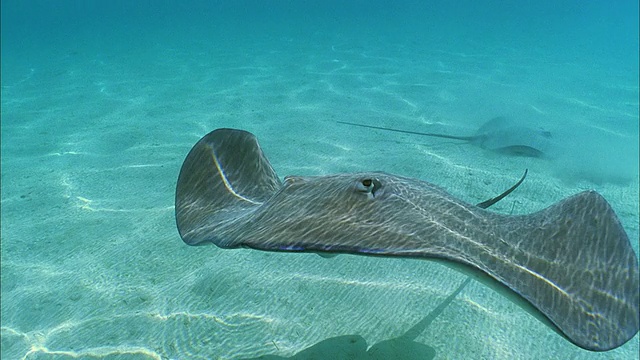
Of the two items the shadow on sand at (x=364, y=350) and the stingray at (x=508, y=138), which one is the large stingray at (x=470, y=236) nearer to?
the shadow on sand at (x=364, y=350)

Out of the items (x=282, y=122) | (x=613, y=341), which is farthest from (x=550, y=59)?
(x=613, y=341)

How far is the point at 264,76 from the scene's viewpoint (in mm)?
13844


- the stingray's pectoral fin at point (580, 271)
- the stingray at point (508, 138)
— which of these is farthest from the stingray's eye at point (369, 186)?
the stingray at point (508, 138)

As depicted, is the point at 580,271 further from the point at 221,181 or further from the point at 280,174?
the point at 280,174

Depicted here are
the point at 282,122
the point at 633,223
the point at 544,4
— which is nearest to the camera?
the point at 633,223

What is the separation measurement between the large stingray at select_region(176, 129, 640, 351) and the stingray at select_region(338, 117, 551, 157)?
521 cm

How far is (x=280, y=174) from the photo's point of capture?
6055 millimetres

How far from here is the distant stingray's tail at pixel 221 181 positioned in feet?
8.85

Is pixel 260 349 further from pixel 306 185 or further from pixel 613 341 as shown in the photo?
pixel 613 341

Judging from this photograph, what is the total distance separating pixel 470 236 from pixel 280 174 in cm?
426

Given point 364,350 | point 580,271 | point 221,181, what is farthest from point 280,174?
point 580,271

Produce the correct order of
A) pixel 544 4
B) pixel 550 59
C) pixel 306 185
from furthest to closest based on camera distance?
pixel 544 4 < pixel 550 59 < pixel 306 185

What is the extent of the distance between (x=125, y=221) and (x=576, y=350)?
16.4 ft

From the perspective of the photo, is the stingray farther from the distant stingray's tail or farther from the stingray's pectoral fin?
the stingray's pectoral fin
